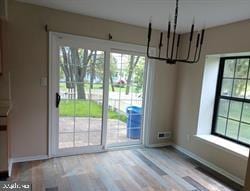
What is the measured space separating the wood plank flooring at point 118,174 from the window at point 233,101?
77 centimetres

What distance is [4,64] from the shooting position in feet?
9.08

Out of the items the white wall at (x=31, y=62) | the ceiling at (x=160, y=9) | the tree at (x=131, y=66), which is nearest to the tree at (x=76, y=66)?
the white wall at (x=31, y=62)

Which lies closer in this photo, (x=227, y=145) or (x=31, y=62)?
(x=31, y=62)

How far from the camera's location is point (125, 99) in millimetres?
3807

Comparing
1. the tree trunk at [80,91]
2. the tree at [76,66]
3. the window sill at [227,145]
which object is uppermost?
the tree at [76,66]

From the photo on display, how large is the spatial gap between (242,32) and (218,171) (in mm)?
2235

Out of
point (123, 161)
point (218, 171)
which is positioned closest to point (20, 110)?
point (123, 161)

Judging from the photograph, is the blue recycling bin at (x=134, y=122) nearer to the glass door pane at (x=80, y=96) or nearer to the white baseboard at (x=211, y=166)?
the glass door pane at (x=80, y=96)

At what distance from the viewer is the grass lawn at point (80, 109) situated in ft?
10.9

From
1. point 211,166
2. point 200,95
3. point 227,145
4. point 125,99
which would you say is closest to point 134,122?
point 125,99

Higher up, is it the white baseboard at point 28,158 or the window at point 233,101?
the window at point 233,101

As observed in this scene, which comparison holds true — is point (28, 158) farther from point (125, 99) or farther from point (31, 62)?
point (125, 99)

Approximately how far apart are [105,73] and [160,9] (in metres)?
1.43

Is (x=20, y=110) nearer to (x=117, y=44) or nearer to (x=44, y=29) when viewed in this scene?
(x=44, y=29)
